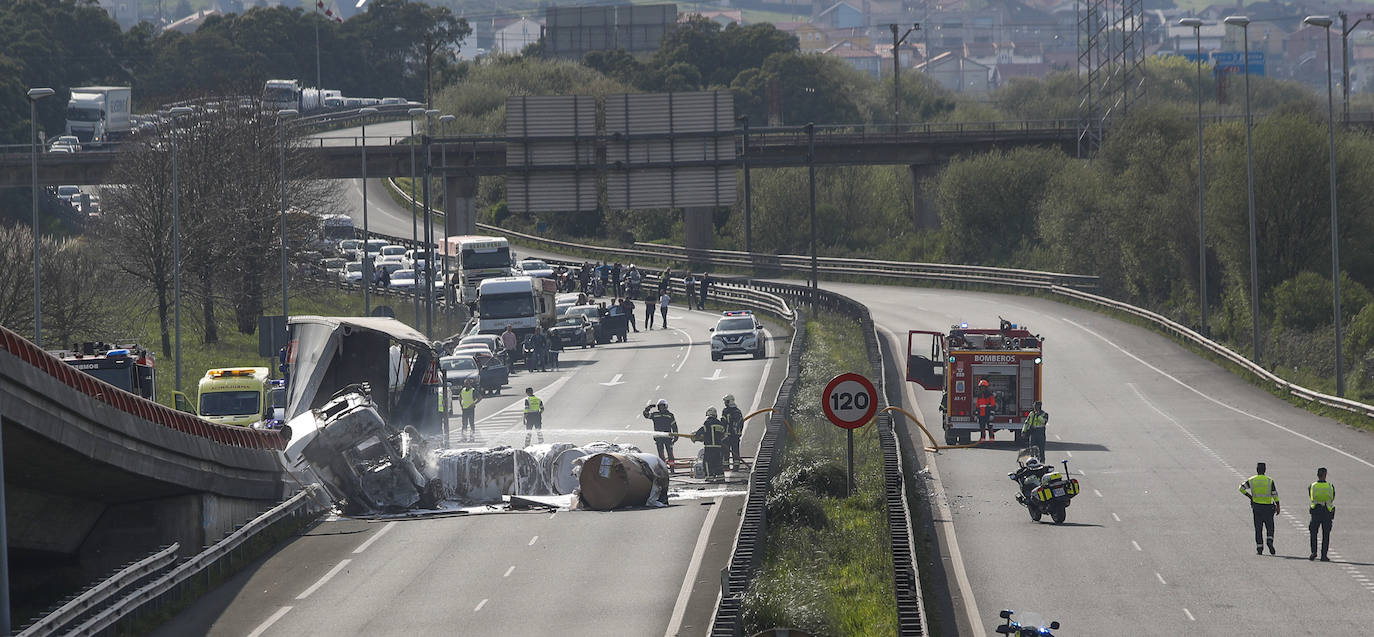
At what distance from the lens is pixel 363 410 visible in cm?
2800

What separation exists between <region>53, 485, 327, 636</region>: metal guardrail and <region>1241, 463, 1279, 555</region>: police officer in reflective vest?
13.6 meters

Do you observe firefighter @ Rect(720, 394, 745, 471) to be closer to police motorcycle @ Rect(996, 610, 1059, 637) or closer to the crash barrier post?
the crash barrier post

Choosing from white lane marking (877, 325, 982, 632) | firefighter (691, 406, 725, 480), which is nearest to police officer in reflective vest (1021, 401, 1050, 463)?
white lane marking (877, 325, 982, 632)

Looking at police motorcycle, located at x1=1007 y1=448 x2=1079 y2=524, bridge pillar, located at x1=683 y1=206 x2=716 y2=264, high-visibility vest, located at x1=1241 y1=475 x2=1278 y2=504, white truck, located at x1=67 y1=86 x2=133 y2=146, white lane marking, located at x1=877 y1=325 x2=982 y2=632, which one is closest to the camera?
white lane marking, located at x1=877 y1=325 x2=982 y2=632

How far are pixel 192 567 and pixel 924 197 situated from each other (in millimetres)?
73163

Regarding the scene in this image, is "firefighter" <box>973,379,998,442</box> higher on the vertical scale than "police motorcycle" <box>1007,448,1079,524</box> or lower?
higher

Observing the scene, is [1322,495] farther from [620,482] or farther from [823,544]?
[620,482]

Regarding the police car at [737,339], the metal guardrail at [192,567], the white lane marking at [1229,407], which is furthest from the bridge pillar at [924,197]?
the metal guardrail at [192,567]

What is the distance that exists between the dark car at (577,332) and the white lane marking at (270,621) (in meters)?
39.9

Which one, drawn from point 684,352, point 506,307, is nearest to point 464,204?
point 506,307

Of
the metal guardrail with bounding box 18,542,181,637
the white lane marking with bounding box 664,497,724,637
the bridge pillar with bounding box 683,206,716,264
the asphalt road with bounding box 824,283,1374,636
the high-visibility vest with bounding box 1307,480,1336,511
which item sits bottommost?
the asphalt road with bounding box 824,283,1374,636

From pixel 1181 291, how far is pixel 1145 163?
224 inches

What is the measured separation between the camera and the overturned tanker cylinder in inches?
1089

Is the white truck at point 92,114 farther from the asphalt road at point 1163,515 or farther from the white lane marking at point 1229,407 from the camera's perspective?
the asphalt road at point 1163,515
